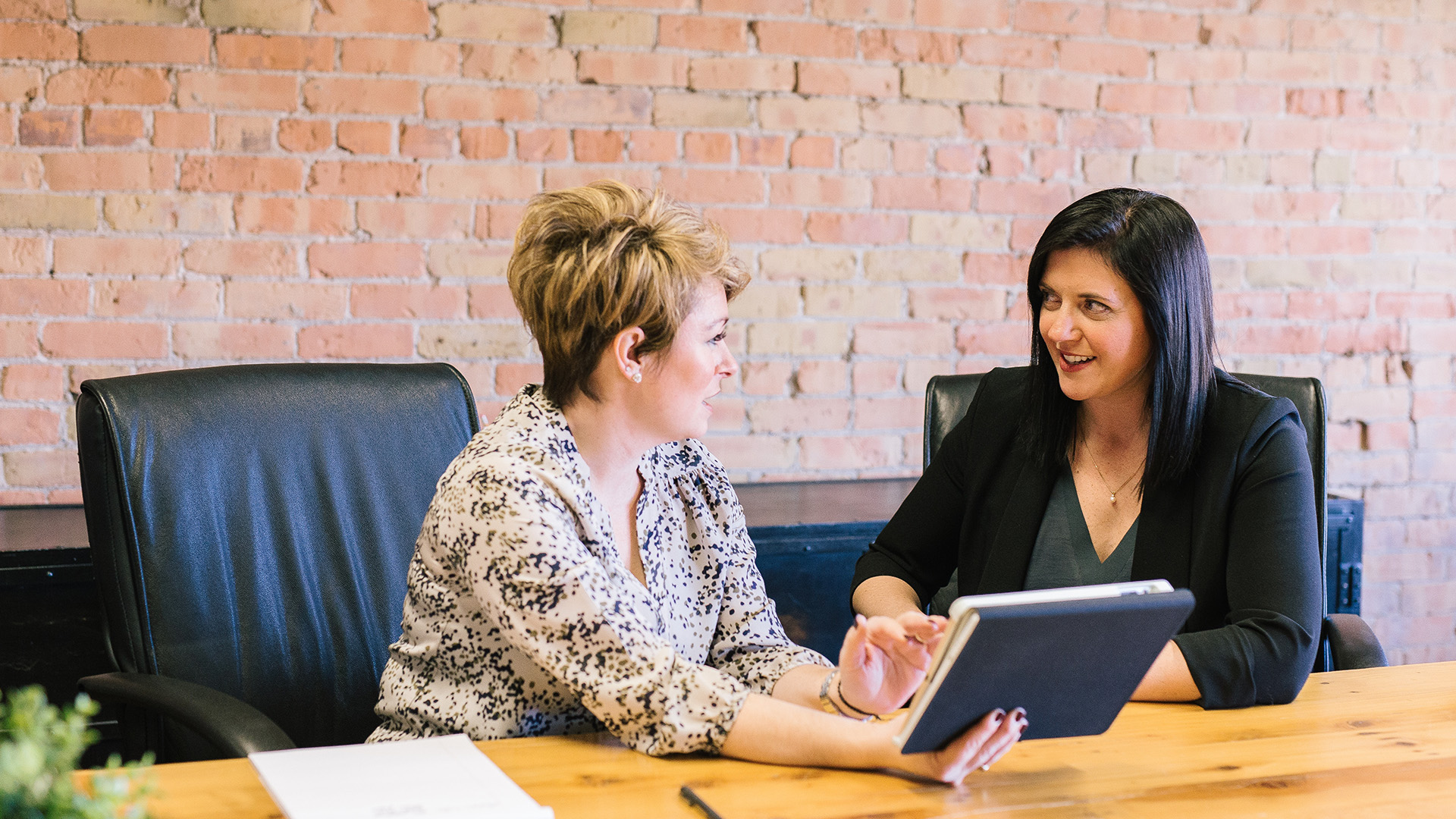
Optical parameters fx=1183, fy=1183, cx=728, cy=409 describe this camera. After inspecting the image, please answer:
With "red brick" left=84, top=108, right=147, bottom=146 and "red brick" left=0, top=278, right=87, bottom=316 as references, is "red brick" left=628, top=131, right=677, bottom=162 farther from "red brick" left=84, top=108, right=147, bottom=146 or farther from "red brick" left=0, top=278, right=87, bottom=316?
"red brick" left=0, top=278, right=87, bottom=316

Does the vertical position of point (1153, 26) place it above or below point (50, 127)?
above

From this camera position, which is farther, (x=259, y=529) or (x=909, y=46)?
(x=909, y=46)

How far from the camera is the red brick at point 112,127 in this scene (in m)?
2.14

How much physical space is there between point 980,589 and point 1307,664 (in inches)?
18.5

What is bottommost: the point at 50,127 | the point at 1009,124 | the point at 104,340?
the point at 104,340

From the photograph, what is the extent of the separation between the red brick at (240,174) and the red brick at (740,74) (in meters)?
0.80

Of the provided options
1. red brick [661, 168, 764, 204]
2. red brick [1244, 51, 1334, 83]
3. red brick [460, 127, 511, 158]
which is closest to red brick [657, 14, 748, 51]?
red brick [661, 168, 764, 204]

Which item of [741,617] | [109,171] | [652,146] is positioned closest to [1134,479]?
[741,617]

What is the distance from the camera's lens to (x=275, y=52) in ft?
7.22

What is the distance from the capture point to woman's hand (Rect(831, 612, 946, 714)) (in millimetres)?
1105

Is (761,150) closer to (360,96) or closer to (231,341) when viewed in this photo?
(360,96)

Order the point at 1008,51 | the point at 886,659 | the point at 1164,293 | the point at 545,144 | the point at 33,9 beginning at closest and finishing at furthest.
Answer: the point at 886,659 → the point at 1164,293 → the point at 33,9 → the point at 545,144 → the point at 1008,51

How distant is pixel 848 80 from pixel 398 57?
2.97 ft

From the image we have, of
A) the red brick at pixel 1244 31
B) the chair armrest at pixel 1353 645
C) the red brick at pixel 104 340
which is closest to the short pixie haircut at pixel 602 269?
the chair armrest at pixel 1353 645
